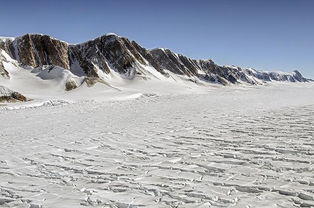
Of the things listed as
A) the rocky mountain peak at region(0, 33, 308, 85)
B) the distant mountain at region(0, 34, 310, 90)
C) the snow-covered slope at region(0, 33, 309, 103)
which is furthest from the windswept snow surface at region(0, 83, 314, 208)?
the rocky mountain peak at region(0, 33, 308, 85)

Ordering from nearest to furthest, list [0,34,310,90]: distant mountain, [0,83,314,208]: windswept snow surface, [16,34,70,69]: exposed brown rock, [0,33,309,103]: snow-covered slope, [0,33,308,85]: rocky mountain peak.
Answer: [0,83,314,208]: windswept snow surface → [0,33,309,103]: snow-covered slope → [0,34,310,90]: distant mountain → [16,34,70,69]: exposed brown rock → [0,33,308,85]: rocky mountain peak

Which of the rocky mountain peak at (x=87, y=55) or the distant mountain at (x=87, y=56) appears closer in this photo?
the distant mountain at (x=87, y=56)

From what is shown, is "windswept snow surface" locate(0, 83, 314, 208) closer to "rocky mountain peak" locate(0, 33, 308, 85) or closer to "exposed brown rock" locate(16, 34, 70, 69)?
"rocky mountain peak" locate(0, 33, 308, 85)

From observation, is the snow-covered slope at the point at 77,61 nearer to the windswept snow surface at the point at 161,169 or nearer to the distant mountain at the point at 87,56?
the distant mountain at the point at 87,56

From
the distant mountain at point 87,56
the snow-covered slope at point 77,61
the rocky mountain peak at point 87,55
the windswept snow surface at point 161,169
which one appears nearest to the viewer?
the windswept snow surface at point 161,169

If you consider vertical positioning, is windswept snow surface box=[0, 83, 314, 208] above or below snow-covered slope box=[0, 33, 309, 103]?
below

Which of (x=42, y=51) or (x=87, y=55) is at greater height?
(x=87, y=55)

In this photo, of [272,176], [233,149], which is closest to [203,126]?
[233,149]

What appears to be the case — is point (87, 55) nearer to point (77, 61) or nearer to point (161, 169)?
point (77, 61)

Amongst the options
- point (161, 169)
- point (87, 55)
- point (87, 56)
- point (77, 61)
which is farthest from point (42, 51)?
point (161, 169)

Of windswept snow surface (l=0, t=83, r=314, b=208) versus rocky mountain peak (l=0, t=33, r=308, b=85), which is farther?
rocky mountain peak (l=0, t=33, r=308, b=85)

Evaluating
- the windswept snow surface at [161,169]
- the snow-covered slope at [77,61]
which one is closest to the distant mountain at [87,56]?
the snow-covered slope at [77,61]

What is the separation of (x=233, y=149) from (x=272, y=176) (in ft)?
11.2

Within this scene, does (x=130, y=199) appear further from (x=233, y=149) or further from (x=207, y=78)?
(x=207, y=78)
